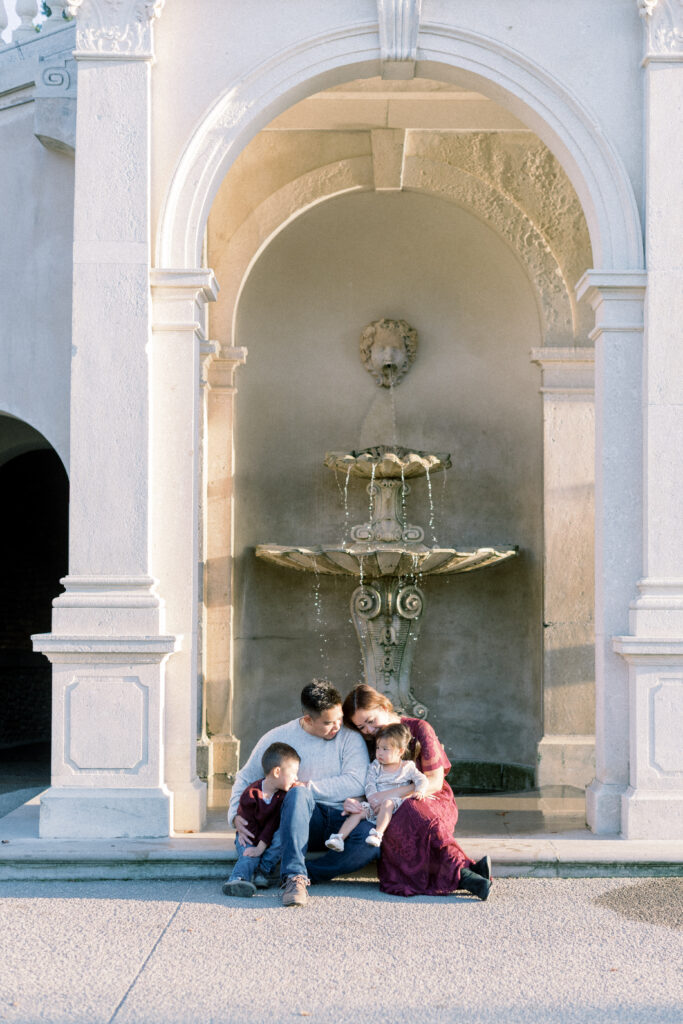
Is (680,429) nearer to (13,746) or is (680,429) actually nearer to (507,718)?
(507,718)

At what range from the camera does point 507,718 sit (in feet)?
32.7

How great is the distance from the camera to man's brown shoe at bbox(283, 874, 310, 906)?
17.4 feet

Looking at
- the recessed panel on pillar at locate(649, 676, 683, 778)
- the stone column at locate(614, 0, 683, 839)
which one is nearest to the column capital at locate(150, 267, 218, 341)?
the stone column at locate(614, 0, 683, 839)

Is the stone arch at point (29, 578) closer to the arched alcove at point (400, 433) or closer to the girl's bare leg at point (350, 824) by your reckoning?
the arched alcove at point (400, 433)

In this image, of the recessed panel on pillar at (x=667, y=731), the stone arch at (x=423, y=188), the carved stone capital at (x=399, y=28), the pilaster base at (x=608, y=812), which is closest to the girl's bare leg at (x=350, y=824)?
the pilaster base at (x=608, y=812)

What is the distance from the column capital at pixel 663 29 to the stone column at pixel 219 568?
13.9 feet

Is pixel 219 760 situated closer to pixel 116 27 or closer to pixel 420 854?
pixel 420 854

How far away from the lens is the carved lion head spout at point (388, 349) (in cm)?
1021

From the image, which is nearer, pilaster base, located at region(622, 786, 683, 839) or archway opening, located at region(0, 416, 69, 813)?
pilaster base, located at region(622, 786, 683, 839)

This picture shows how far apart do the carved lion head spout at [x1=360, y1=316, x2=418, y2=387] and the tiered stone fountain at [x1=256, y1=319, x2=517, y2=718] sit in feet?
3.17

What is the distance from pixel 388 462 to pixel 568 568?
1.82m

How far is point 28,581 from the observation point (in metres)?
14.7

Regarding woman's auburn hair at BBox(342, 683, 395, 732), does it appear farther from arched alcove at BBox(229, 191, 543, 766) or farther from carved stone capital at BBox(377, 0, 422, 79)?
arched alcove at BBox(229, 191, 543, 766)

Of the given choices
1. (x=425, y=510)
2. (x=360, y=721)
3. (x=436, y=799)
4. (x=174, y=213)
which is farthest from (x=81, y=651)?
(x=425, y=510)
